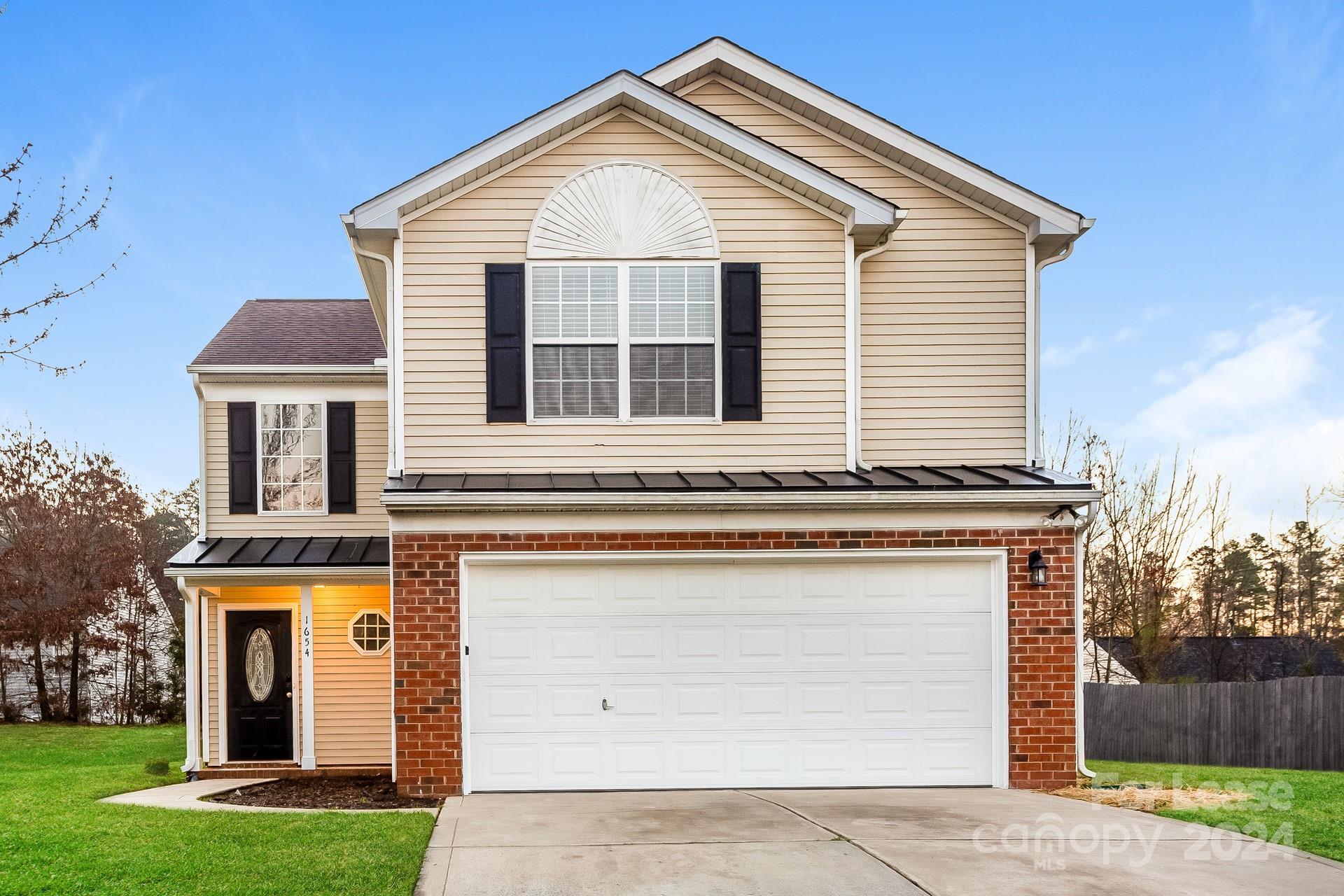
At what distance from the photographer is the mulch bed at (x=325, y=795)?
805cm

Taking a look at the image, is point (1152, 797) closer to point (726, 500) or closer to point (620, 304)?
point (726, 500)

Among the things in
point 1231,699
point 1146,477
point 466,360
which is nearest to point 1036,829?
point 466,360

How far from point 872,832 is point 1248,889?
2263 millimetres

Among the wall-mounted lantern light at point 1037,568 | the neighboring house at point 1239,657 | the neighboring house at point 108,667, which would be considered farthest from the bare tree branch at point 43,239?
the neighboring house at point 1239,657

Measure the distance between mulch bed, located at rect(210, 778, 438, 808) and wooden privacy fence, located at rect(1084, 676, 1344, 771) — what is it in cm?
1188

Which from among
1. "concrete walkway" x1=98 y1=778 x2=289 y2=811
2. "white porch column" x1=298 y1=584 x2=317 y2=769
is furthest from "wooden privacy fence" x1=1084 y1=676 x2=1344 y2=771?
"concrete walkway" x1=98 y1=778 x2=289 y2=811

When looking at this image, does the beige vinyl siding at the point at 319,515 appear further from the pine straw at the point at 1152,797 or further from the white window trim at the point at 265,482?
the pine straw at the point at 1152,797

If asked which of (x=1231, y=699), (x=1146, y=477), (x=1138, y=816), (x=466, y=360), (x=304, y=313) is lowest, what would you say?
(x=1231, y=699)

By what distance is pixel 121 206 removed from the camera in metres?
7.91

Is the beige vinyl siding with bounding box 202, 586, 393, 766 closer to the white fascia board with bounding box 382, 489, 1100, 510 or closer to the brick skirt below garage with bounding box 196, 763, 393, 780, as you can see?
the brick skirt below garage with bounding box 196, 763, 393, 780

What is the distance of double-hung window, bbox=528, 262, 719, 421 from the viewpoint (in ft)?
29.7

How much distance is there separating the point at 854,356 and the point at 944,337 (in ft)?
3.69

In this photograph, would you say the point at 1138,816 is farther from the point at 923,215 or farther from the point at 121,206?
the point at 121,206

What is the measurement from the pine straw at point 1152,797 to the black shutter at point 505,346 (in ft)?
19.7
